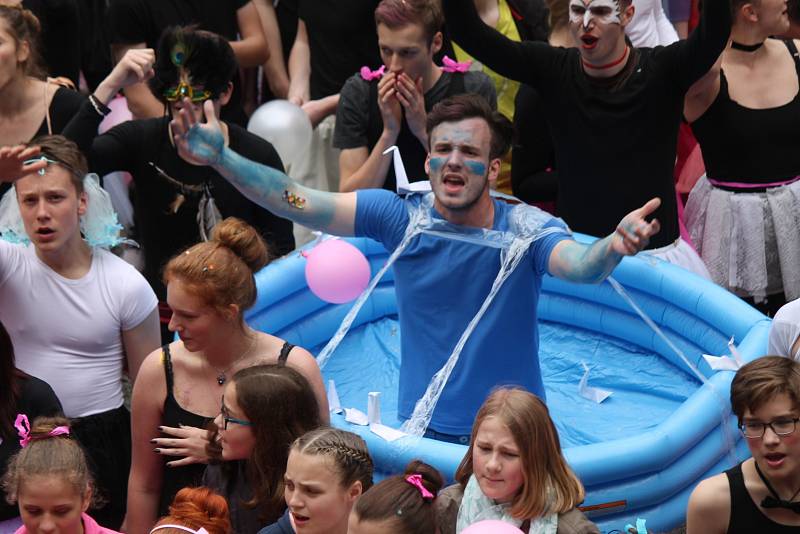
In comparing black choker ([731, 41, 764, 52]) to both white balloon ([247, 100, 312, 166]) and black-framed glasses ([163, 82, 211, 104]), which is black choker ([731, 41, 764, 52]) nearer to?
white balloon ([247, 100, 312, 166])

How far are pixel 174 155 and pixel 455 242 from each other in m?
1.34

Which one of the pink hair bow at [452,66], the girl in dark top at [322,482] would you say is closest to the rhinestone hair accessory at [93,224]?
the girl in dark top at [322,482]

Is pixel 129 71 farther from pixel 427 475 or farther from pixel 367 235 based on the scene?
pixel 427 475

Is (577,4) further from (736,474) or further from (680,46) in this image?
(736,474)

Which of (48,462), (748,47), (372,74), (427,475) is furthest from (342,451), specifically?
(748,47)

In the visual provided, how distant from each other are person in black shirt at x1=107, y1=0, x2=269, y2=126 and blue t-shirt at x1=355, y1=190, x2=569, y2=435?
68.3 inches

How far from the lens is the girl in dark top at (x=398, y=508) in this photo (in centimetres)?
344

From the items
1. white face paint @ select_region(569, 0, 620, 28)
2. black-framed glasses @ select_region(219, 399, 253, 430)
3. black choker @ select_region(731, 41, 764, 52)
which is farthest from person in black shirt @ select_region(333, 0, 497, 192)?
black-framed glasses @ select_region(219, 399, 253, 430)

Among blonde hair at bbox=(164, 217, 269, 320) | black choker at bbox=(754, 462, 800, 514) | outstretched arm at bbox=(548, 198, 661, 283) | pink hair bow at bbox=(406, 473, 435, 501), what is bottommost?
pink hair bow at bbox=(406, 473, 435, 501)

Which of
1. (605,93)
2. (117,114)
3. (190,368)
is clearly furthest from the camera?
(117,114)

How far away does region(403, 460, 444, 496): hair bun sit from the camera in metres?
3.63

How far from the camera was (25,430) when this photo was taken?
13.0ft

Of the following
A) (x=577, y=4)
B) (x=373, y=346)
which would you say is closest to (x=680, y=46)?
(x=577, y=4)

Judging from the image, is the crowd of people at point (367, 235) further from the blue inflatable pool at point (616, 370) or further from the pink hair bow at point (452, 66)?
the blue inflatable pool at point (616, 370)
